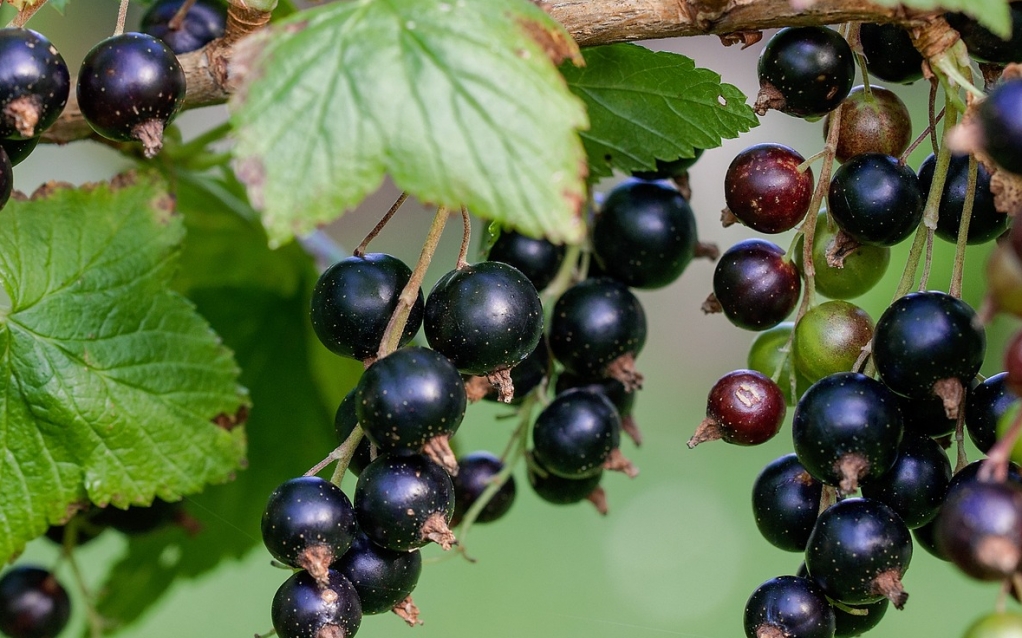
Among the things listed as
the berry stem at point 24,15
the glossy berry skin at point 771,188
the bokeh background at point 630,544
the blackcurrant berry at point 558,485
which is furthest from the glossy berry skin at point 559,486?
the bokeh background at point 630,544

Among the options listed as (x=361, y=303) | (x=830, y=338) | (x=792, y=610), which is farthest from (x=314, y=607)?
(x=830, y=338)

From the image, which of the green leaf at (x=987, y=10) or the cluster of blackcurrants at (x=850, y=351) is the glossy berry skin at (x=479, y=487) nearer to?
the cluster of blackcurrants at (x=850, y=351)

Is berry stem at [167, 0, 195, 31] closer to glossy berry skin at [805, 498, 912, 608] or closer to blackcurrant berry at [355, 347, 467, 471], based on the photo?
blackcurrant berry at [355, 347, 467, 471]

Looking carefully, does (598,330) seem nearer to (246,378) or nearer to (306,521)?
(306,521)

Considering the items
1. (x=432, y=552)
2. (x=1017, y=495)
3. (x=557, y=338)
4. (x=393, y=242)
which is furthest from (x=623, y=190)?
(x=393, y=242)

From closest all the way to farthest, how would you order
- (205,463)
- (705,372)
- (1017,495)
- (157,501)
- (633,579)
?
(1017,495) → (205,463) → (157,501) → (633,579) → (705,372)

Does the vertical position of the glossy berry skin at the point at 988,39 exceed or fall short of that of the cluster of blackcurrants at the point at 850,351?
it exceeds it

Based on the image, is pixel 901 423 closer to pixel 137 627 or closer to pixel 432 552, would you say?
pixel 137 627

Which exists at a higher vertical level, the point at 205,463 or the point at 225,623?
the point at 205,463
